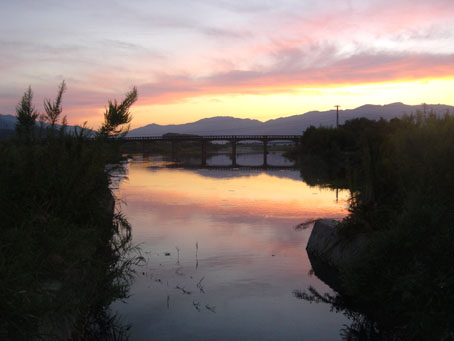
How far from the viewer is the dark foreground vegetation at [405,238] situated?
7.76 m

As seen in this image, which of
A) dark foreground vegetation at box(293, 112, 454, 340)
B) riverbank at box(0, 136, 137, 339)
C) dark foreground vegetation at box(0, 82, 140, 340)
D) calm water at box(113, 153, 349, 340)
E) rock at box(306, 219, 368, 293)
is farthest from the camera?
rock at box(306, 219, 368, 293)

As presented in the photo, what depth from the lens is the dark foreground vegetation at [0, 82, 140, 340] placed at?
22.5ft

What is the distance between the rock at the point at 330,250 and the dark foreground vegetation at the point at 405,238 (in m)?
0.39

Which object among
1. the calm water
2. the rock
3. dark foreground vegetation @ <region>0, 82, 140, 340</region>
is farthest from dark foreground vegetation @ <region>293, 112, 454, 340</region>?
dark foreground vegetation @ <region>0, 82, 140, 340</region>

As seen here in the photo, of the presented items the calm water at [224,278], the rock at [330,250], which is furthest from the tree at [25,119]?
the rock at [330,250]

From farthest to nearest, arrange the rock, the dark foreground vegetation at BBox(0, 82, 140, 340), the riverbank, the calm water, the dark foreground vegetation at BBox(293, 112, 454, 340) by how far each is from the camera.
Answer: the rock
the calm water
the dark foreground vegetation at BBox(293, 112, 454, 340)
the dark foreground vegetation at BBox(0, 82, 140, 340)
the riverbank

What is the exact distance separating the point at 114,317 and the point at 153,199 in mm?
22852

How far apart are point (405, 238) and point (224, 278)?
5.53 m

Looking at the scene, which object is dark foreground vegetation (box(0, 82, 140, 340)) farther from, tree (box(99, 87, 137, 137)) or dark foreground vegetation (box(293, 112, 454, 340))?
dark foreground vegetation (box(293, 112, 454, 340))

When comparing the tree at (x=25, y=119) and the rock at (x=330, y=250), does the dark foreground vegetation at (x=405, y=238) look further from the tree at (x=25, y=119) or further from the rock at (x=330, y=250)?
the tree at (x=25, y=119)

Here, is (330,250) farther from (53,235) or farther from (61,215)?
(53,235)

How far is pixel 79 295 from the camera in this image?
24.6 ft

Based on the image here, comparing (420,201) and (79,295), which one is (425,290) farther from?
(79,295)

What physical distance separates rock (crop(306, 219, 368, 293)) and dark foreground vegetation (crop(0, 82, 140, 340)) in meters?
6.19
